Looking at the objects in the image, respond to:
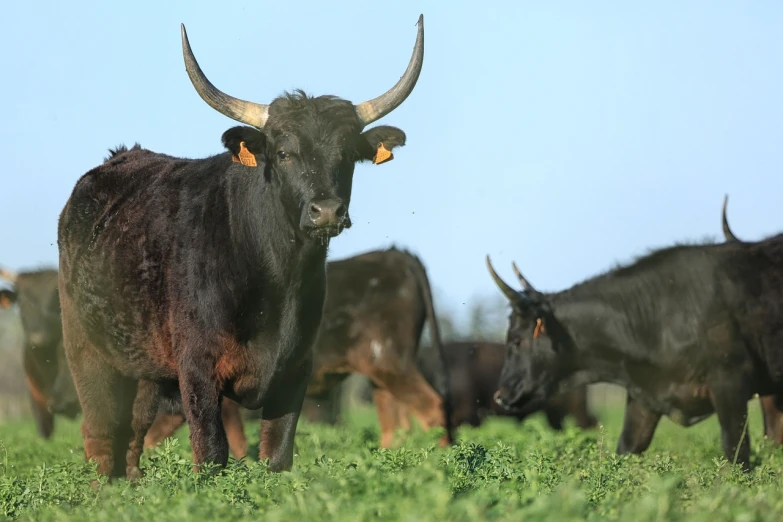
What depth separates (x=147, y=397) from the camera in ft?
26.9

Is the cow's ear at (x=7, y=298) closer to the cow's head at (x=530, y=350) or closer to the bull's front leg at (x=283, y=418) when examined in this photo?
the cow's head at (x=530, y=350)

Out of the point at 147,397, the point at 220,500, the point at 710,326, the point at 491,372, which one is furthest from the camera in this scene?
the point at 491,372

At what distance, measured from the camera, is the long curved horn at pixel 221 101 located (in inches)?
292

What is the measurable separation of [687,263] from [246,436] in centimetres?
508

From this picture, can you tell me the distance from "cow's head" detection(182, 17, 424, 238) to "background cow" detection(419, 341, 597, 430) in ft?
39.1

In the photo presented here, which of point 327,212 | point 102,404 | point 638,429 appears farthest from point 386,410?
point 327,212

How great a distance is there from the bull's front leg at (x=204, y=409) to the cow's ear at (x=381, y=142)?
189 centimetres

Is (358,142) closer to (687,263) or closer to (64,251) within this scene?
(64,251)

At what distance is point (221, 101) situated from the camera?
751 cm

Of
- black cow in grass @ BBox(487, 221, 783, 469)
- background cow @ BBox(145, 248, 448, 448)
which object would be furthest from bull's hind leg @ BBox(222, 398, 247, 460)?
black cow in grass @ BBox(487, 221, 783, 469)

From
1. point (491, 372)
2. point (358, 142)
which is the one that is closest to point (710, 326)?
point (358, 142)

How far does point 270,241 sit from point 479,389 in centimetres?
1402

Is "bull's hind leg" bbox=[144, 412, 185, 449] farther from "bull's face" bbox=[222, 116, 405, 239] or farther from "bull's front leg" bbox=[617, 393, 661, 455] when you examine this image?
"bull's face" bbox=[222, 116, 405, 239]

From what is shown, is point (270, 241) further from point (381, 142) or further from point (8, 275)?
point (8, 275)
